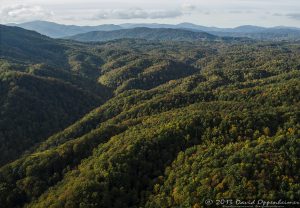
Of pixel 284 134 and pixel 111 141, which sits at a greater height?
pixel 284 134

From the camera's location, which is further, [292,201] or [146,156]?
[146,156]

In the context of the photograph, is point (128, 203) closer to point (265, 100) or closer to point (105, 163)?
point (105, 163)

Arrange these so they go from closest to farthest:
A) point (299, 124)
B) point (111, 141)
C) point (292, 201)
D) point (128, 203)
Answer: point (292, 201) < point (128, 203) < point (299, 124) < point (111, 141)

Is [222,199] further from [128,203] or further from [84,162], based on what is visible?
[84,162]

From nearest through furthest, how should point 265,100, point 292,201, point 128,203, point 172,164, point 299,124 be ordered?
point 292,201 < point 128,203 < point 172,164 < point 299,124 < point 265,100

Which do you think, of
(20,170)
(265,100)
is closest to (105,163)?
(20,170)

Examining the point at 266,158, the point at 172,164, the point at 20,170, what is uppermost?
the point at 266,158

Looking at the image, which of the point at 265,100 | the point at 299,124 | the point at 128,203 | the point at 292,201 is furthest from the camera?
the point at 265,100

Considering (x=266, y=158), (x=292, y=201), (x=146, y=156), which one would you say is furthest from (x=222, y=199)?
(x=146, y=156)

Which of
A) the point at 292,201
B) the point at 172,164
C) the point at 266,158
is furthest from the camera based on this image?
the point at 172,164
